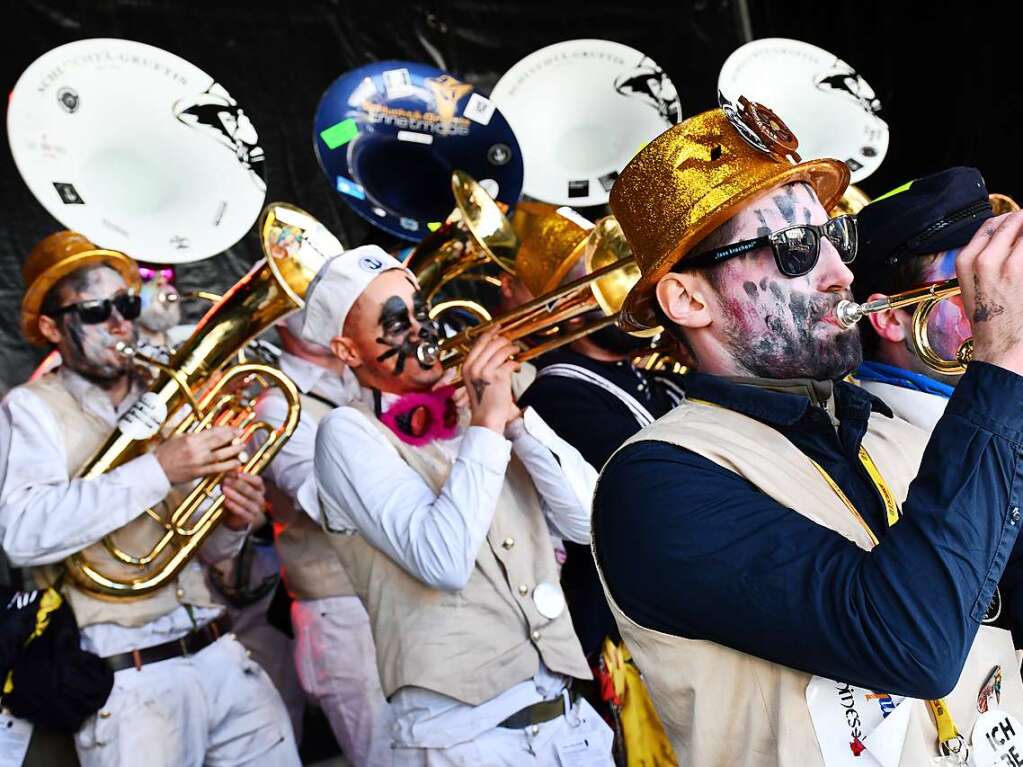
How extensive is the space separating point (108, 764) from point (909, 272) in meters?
2.50

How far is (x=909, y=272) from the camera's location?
9.11ft

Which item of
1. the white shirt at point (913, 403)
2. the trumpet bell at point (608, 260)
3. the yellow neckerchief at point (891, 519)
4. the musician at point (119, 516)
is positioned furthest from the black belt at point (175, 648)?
the yellow neckerchief at point (891, 519)

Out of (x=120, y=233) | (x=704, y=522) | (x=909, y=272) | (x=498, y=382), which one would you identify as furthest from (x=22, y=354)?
(x=704, y=522)

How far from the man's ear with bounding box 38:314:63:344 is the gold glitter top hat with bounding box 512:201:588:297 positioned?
1.49m

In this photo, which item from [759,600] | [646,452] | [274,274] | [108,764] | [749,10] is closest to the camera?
[759,600]

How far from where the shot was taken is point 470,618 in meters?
2.97

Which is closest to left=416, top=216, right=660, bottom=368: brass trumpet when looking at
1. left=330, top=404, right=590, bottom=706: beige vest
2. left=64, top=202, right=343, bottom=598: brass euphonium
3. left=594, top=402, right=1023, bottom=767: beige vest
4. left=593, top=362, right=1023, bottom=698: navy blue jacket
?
left=330, top=404, right=590, bottom=706: beige vest

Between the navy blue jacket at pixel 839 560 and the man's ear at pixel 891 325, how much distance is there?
116 centimetres

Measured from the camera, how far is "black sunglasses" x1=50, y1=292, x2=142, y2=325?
12.9 feet

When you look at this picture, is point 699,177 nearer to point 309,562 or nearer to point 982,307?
point 982,307

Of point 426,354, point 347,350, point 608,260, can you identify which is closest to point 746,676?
point 426,354

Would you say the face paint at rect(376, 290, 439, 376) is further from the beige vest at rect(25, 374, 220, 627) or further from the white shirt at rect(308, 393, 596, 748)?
the beige vest at rect(25, 374, 220, 627)

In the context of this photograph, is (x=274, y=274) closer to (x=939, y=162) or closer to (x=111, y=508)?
(x=111, y=508)

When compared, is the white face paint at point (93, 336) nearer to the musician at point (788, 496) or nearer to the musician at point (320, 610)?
the musician at point (320, 610)
